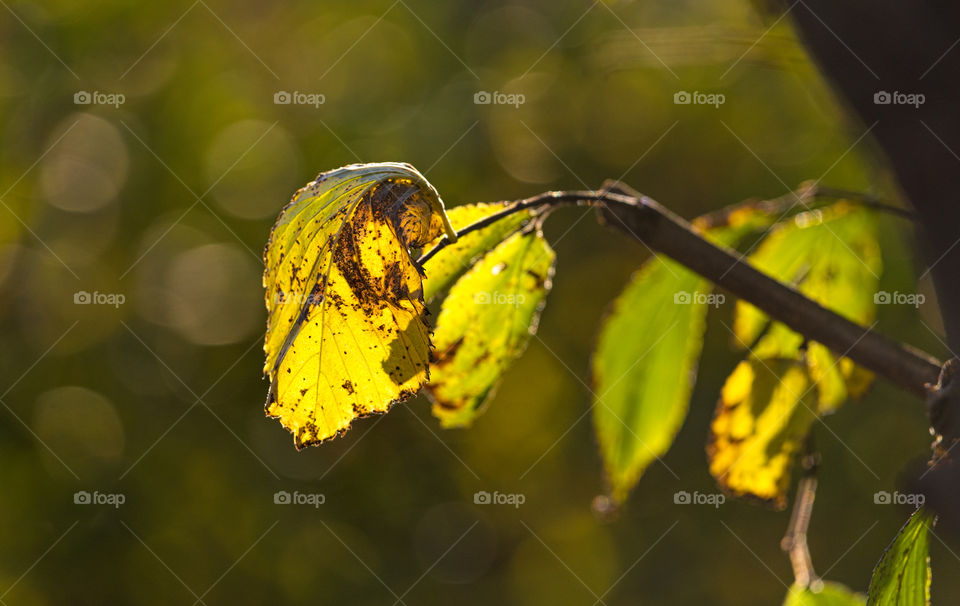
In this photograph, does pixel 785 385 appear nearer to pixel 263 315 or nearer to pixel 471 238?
pixel 471 238

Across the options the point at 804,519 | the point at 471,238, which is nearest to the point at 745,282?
the point at 471,238

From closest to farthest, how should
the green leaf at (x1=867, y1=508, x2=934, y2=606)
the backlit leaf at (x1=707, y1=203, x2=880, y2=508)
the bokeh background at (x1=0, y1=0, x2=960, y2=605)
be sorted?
1. the green leaf at (x1=867, y1=508, x2=934, y2=606)
2. the backlit leaf at (x1=707, y1=203, x2=880, y2=508)
3. the bokeh background at (x1=0, y1=0, x2=960, y2=605)

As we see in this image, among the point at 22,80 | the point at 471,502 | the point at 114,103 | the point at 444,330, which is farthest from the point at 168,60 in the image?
the point at 444,330

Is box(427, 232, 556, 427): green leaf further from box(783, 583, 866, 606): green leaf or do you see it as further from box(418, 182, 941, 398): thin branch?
box(783, 583, 866, 606): green leaf

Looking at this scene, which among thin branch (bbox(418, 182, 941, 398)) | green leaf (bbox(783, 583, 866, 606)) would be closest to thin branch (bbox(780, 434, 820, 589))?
green leaf (bbox(783, 583, 866, 606))

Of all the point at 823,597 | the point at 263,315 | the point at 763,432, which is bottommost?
the point at 823,597

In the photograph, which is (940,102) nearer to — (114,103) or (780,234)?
(780,234)
